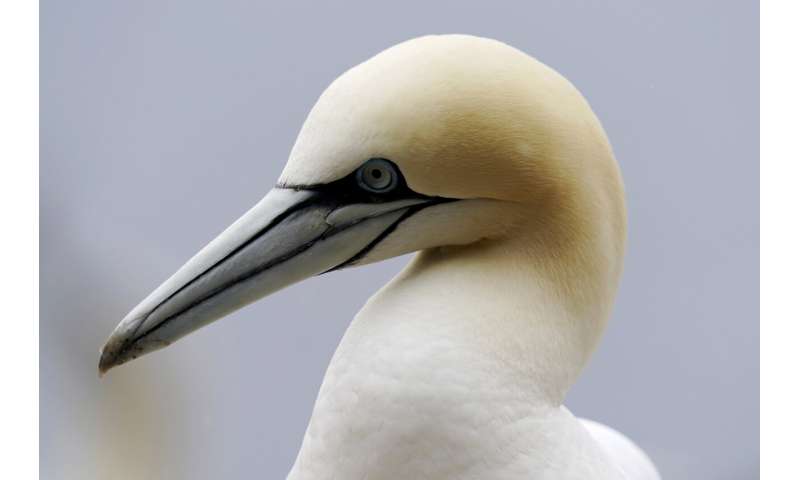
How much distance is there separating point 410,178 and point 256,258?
0.28 m

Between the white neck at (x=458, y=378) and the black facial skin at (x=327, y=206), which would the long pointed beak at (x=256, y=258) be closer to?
the black facial skin at (x=327, y=206)

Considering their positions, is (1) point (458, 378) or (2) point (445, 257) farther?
(2) point (445, 257)

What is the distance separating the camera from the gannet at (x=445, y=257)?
1.61 m

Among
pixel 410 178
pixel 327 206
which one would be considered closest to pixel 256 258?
pixel 327 206

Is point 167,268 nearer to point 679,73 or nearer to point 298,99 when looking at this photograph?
point 298,99

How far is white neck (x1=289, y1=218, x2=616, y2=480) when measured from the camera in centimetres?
166

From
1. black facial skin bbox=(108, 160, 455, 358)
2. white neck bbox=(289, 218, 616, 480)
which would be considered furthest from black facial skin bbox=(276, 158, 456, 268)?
white neck bbox=(289, 218, 616, 480)

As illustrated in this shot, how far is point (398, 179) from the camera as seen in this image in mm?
1641

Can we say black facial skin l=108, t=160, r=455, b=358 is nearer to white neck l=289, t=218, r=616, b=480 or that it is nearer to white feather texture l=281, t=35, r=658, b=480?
white feather texture l=281, t=35, r=658, b=480

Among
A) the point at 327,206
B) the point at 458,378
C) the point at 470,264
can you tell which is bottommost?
the point at 458,378

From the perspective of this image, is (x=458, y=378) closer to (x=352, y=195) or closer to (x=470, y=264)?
(x=470, y=264)

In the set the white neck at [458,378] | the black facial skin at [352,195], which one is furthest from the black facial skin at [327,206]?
the white neck at [458,378]

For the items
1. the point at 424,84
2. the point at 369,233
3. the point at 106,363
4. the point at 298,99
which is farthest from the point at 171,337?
the point at 298,99

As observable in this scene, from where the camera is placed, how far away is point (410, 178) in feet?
5.32
